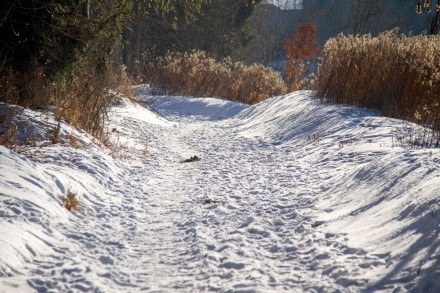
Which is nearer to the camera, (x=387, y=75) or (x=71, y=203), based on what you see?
(x=71, y=203)

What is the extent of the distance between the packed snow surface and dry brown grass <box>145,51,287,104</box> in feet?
32.9

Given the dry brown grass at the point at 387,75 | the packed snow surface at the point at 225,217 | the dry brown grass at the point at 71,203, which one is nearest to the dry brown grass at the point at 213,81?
the dry brown grass at the point at 387,75

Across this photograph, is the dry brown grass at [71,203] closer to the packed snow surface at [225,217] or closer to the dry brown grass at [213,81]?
the packed snow surface at [225,217]

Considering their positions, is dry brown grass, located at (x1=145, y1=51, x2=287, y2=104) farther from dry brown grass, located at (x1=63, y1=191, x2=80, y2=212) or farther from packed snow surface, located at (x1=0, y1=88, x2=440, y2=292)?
dry brown grass, located at (x1=63, y1=191, x2=80, y2=212)

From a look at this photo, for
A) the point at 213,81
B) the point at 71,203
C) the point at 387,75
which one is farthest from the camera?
the point at 213,81

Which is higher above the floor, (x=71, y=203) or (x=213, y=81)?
(x=213, y=81)

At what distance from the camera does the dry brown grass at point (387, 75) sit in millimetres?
5773

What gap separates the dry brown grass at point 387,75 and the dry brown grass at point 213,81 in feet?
23.4

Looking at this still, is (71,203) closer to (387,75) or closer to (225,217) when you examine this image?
(225,217)

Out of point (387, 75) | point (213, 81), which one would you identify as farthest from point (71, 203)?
point (213, 81)

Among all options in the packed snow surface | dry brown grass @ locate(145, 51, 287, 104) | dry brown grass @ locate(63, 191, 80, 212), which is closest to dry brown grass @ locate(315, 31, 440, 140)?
the packed snow surface

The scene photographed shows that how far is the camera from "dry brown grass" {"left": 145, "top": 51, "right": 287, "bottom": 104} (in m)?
16.4

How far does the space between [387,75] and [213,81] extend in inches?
419

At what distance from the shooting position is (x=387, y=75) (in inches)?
280
